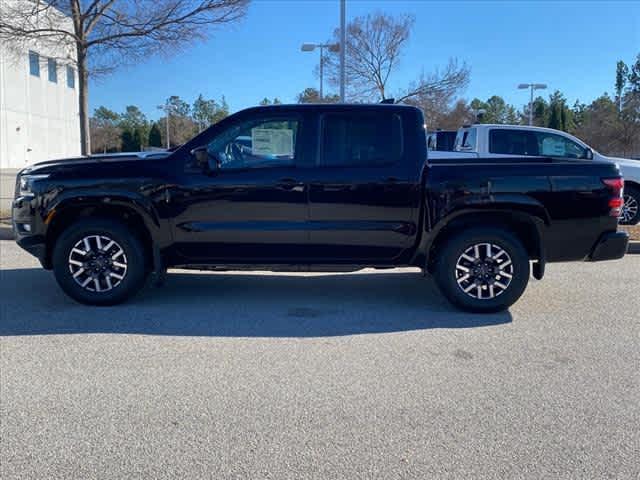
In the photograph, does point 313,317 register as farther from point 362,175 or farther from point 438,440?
point 438,440

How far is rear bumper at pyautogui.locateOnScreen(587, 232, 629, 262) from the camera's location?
5.43m

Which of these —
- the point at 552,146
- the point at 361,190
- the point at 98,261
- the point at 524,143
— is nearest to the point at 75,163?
the point at 98,261

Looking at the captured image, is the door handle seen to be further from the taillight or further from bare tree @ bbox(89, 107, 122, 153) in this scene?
bare tree @ bbox(89, 107, 122, 153)

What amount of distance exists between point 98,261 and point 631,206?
33.9 feet

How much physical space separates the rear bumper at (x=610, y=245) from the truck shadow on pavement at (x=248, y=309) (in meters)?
1.10

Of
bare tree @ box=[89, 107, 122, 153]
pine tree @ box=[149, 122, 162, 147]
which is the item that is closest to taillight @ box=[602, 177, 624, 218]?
pine tree @ box=[149, 122, 162, 147]

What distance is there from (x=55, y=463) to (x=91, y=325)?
93.5 inches

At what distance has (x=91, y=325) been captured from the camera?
508 cm

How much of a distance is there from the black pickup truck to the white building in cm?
2397

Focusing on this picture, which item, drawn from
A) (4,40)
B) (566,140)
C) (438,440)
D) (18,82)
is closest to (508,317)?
(438,440)

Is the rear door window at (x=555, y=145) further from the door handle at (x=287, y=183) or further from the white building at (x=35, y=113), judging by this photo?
the white building at (x=35, y=113)

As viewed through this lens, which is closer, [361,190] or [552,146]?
[361,190]

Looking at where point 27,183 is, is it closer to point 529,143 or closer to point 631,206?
point 529,143

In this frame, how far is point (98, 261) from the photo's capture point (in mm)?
5578
